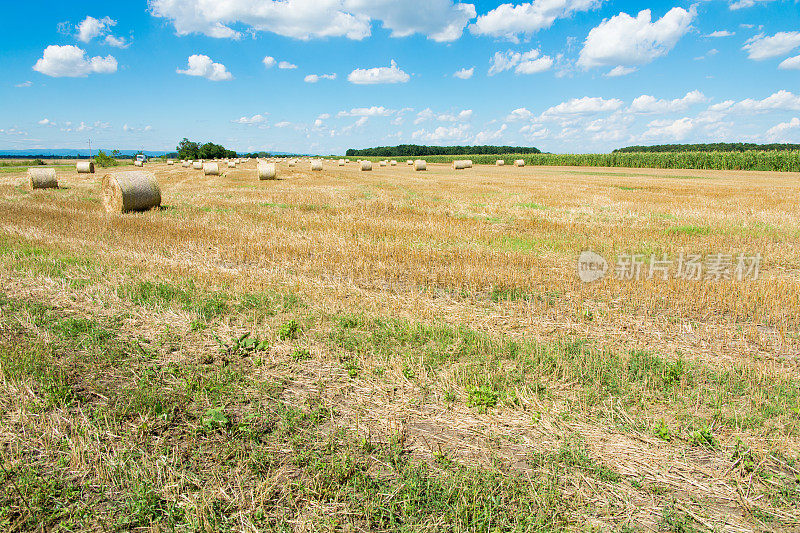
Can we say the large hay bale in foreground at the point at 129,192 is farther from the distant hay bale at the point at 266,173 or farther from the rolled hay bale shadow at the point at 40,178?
the distant hay bale at the point at 266,173

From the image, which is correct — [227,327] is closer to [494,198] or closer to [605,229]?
[605,229]

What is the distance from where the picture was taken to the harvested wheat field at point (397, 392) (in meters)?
3.23

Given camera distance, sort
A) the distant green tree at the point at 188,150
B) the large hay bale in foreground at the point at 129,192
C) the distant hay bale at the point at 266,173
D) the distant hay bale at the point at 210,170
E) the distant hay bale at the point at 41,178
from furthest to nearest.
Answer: the distant green tree at the point at 188,150
the distant hay bale at the point at 210,170
the distant hay bale at the point at 266,173
the distant hay bale at the point at 41,178
the large hay bale in foreground at the point at 129,192

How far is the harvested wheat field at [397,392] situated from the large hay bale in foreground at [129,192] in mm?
6694

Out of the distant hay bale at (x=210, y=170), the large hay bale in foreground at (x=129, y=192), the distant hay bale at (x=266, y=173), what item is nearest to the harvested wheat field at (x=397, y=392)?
the large hay bale in foreground at (x=129, y=192)

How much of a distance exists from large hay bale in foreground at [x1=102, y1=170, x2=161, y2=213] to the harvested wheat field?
669 centimetres

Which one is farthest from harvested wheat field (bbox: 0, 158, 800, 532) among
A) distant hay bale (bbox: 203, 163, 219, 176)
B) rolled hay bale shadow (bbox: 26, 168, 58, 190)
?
distant hay bale (bbox: 203, 163, 219, 176)

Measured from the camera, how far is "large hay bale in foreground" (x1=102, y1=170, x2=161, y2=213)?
52.4ft

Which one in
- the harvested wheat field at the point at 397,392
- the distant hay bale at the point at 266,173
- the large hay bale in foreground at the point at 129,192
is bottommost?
the harvested wheat field at the point at 397,392

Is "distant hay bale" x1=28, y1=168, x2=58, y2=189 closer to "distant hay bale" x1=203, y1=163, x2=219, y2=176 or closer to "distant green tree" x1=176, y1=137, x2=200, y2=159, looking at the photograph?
"distant hay bale" x1=203, y1=163, x2=219, y2=176

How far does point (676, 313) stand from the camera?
6785mm

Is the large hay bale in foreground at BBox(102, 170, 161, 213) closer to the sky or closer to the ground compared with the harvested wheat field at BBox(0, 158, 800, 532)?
closer to the sky

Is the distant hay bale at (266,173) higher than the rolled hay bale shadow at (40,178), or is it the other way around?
the distant hay bale at (266,173)

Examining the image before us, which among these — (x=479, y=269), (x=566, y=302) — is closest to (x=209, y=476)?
(x=566, y=302)
